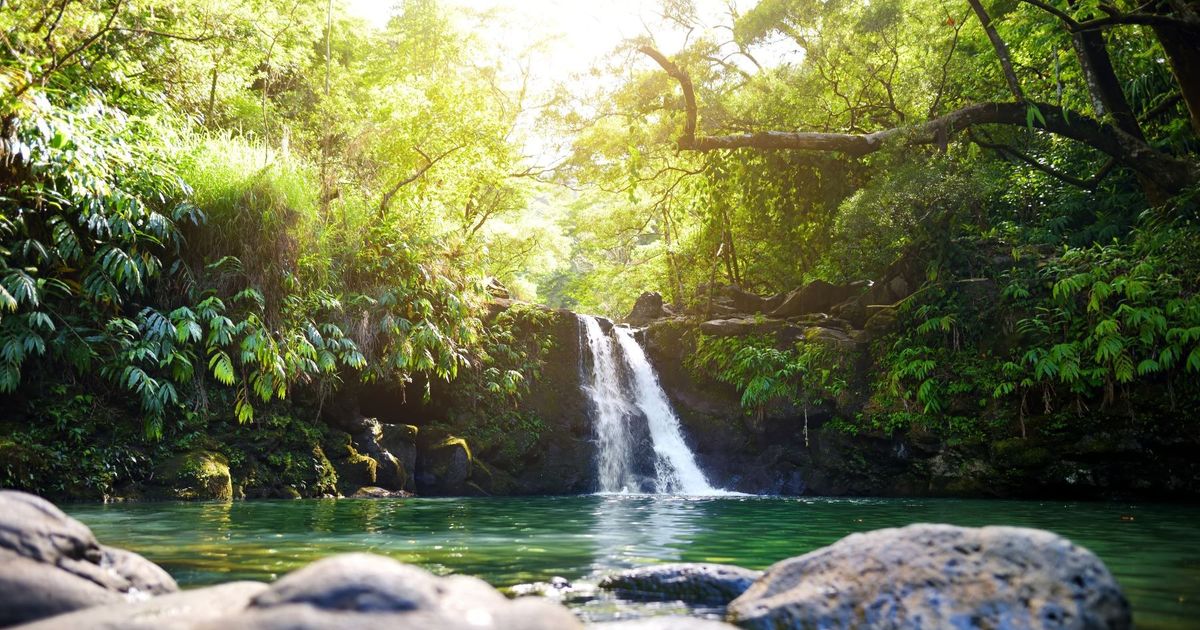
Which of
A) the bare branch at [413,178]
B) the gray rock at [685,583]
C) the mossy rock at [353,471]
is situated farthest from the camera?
the bare branch at [413,178]

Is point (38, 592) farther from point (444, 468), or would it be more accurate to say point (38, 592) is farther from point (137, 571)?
point (444, 468)

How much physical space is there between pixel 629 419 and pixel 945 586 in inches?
472

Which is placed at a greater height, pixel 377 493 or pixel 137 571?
pixel 137 571

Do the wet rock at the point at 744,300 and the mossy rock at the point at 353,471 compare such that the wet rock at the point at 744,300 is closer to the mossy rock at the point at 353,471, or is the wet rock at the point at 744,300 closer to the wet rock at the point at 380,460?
the wet rock at the point at 380,460

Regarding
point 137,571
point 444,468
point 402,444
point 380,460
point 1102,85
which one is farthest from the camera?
point 444,468

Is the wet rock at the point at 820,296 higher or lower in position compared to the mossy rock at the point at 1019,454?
higher

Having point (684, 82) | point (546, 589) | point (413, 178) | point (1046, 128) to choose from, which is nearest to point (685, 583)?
point (546, 589)

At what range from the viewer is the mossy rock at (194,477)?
9445 mm

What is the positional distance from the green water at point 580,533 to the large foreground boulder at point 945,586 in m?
0.70

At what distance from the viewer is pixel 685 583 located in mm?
3918

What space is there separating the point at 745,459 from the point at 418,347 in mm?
6353

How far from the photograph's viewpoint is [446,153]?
1603cm

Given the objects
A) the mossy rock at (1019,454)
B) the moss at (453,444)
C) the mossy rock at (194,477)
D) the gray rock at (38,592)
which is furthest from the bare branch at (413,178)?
the mossy rock at (1019,454)

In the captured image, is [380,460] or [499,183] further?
[499,183]
